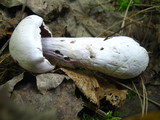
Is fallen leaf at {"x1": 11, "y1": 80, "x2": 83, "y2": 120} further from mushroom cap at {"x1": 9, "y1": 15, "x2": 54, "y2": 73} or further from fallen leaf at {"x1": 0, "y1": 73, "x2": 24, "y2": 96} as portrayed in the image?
mushroom cap at {"x1": 9, "y1": 15, "x2": 54, "y2": 73}

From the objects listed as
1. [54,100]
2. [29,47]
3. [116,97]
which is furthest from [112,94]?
[29,47]

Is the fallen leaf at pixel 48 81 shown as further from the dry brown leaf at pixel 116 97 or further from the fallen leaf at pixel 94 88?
the dry brown leaf at pixel 116 97

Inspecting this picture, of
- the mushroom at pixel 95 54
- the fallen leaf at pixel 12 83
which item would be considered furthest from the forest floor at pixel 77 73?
the mushroom at pixel 95 54

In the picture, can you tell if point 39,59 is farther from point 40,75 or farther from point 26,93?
point 26,93

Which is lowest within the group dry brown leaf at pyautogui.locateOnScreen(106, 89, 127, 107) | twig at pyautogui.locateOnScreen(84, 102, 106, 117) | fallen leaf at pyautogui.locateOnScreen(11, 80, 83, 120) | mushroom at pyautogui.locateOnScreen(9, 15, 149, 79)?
twig at pyautogui.locateOnScreen(84, 102, 106, 117)

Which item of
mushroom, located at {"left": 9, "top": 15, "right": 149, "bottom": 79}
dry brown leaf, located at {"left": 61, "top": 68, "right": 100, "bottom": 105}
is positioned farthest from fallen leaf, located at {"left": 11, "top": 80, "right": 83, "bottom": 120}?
mushroom, located at {"left": 9, "top": 15, "right": 149, "bottom": 79}

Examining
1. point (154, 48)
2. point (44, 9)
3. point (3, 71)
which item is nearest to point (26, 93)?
point (3, 71)
